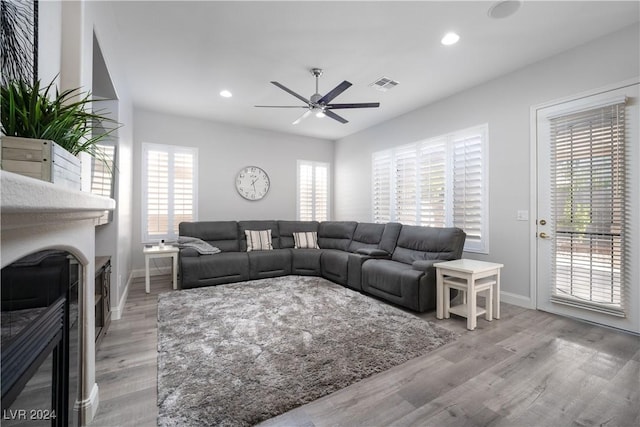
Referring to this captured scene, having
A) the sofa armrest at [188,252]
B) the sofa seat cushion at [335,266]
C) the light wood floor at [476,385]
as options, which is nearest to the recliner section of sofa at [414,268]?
the sofa seat cushion at [335,266]

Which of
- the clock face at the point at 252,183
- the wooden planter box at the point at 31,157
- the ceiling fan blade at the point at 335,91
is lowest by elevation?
the wooden planter box at the point at 31,157

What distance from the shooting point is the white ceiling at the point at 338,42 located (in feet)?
7.98

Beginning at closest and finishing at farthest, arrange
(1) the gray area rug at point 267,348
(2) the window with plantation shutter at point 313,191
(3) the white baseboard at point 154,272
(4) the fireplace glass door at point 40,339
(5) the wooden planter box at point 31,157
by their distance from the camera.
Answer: (4) the fireplace glass door at point 40,339 → (5) the wooden planter box at point 31,157 → (1) the gray area rug at point 267,348 → (3) the white baseboard at point 154,272 → (2) the window with plantation shutter at point 313,191

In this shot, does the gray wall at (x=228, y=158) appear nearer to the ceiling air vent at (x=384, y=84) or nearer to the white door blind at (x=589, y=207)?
the ceiling air vent at (x=384, y=84)

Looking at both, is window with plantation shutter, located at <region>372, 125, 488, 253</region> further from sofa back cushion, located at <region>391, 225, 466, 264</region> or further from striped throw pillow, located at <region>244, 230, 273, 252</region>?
striped throw pillow, located at <region>244, 230, 273, 252</region>

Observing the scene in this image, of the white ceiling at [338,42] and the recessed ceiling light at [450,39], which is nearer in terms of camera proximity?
the white ceiling at [338,42]

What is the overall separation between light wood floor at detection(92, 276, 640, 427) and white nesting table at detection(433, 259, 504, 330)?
0.98ft

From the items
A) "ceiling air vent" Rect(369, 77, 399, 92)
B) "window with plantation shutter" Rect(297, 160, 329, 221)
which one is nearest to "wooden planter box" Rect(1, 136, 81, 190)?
"ceiling air vent" Rect(369, 77, 399, 92)

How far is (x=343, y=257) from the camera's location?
4359mm

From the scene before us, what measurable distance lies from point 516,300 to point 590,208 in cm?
131

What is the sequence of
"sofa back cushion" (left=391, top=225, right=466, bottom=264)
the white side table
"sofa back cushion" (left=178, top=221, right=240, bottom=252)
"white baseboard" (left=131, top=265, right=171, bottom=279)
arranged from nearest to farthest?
"sofa back cushion" (left=391, top=225, right=466, bottom=264) → the white side table → "sofa back cushion" (left=178, top=221, right=240, bottom=252) → "white baseboard" (left=131, top=265, right=171, bottom=279)

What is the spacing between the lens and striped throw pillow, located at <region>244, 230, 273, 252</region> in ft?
16.3

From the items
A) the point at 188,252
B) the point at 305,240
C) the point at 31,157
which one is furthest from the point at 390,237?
the point at 31,157

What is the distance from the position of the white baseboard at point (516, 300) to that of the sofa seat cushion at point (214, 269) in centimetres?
365
